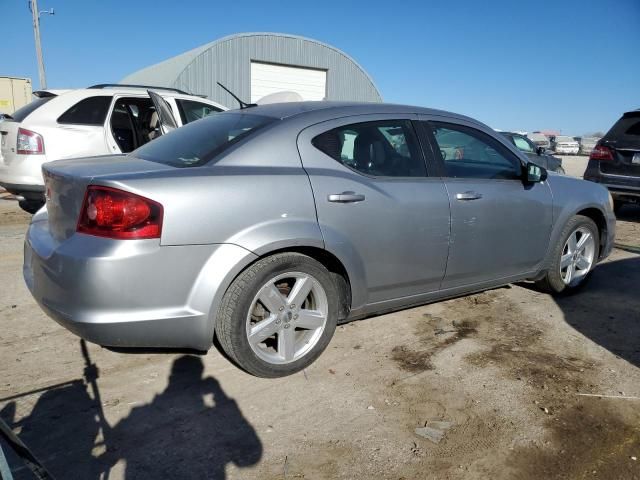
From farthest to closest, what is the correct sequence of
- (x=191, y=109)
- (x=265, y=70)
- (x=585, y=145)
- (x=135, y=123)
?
(x=585, y=145), (x=265, y=70), (x=191, y=109), (x=135, y=123)

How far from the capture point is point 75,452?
7.12 feet

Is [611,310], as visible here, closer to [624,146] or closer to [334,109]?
[334,109]

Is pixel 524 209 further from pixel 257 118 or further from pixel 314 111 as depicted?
pixel 257 118

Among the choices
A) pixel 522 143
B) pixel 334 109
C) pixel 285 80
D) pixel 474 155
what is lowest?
pixel 522 143

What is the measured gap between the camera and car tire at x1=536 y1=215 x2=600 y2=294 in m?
4.18

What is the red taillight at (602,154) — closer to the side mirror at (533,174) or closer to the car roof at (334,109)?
the side mirror at (533,174)

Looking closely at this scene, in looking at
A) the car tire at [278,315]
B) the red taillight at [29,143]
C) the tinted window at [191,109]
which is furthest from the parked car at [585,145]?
the car tire at [278,315]

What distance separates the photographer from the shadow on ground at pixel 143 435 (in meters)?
2.09

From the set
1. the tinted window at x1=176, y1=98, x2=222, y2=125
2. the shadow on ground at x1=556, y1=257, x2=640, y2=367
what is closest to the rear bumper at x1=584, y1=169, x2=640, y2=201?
the shadow on ground at x1=556, y1=257, x2=640, y2=367

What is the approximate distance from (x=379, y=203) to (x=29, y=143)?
4664 millimetres

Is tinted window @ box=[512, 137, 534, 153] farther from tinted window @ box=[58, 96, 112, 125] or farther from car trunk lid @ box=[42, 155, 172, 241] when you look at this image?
car trunk lid @ box=[42, 155, 172, 241]

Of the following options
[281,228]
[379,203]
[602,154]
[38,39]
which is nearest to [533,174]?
[379,203]

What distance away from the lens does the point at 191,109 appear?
23.3 feet

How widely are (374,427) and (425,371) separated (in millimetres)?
688
